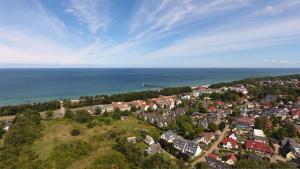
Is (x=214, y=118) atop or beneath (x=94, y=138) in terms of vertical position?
atop

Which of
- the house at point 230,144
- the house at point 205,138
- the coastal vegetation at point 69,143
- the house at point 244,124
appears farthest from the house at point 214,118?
the coastal vegetation at point 69,143

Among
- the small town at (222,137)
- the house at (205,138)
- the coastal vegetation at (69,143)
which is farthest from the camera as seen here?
the house at (205,138)

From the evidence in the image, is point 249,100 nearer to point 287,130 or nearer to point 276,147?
point 287,130

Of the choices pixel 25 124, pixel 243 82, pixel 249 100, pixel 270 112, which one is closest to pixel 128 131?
pixel 25 124

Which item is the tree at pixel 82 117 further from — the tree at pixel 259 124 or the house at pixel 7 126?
the tree at pixel 259 124

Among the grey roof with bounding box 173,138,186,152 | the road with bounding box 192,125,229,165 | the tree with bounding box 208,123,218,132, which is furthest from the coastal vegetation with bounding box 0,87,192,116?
the grey roof with bounding box 173,138,186,152

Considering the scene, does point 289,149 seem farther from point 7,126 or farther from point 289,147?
point 7,126

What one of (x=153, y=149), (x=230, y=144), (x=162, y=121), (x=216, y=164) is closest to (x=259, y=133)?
(x=230, y=144)
